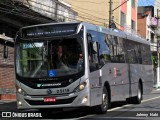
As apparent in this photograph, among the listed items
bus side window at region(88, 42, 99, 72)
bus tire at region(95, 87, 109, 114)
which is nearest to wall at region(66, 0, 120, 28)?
bus tire at region(95, 87, 109, 114)

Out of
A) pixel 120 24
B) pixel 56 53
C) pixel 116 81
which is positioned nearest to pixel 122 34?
pixel 116 81

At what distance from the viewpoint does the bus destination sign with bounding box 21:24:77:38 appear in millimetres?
14711

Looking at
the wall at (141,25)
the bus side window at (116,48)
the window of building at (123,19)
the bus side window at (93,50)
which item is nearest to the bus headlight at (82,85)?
the bus side window at (93,50)

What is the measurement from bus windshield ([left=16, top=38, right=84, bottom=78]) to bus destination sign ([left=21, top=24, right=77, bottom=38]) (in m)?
0.24

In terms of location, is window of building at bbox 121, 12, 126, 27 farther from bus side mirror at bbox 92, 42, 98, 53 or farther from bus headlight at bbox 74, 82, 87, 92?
bus headlight at bbox 74, 82, 87, 92

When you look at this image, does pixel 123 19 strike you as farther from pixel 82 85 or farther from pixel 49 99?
pixel 49 99

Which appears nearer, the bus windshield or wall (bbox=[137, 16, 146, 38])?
the bus windshield

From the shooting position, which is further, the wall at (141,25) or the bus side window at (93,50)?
the wall at (141,25)

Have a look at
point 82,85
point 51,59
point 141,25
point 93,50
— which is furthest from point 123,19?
point 82,85

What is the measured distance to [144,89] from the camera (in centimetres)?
2316

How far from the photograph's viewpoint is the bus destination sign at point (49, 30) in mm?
14711

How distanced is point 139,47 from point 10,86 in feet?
29.7

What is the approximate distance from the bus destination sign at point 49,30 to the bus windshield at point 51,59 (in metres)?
0.24

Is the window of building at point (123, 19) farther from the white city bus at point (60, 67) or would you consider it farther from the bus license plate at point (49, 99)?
the bus license plate at point (49, 99)
